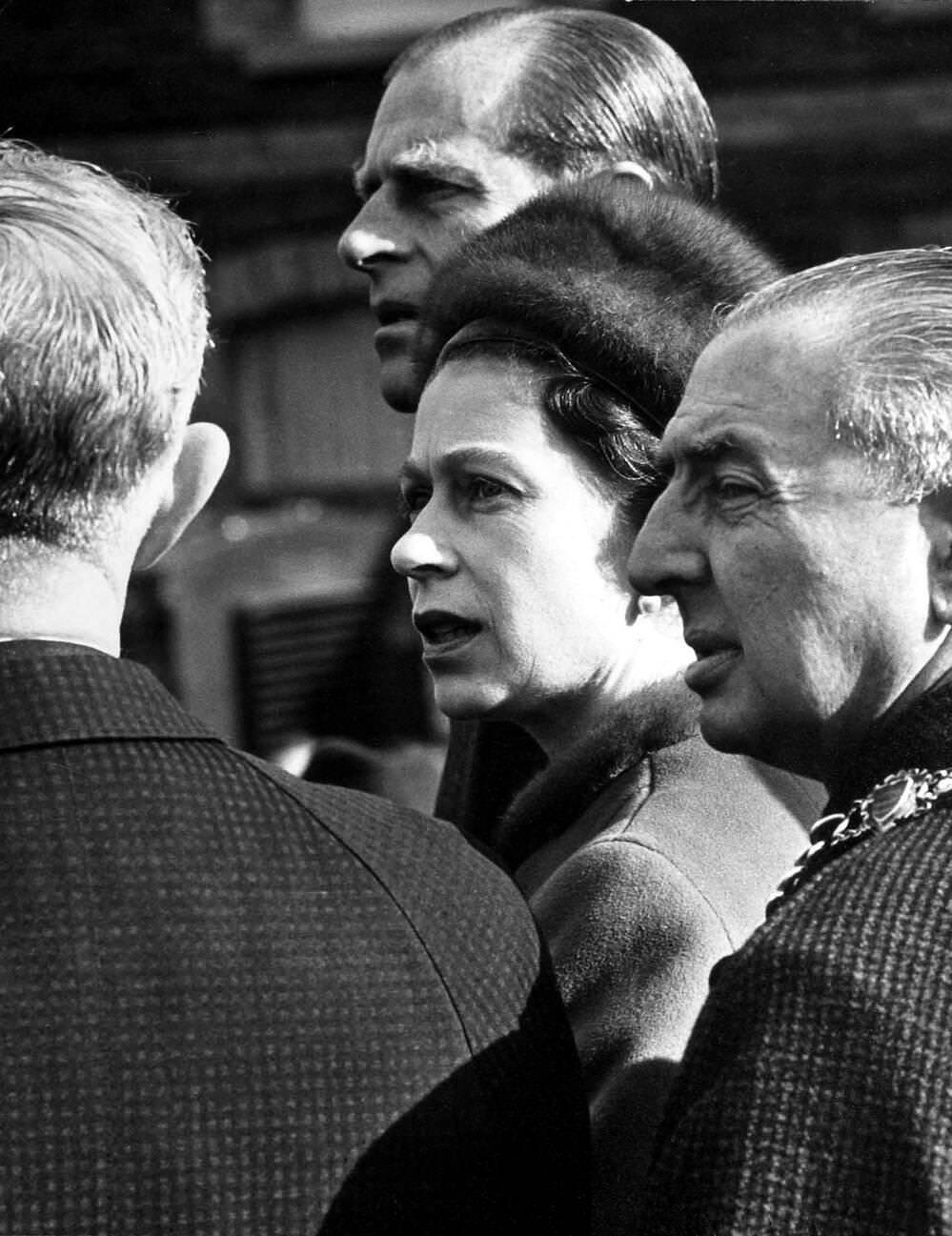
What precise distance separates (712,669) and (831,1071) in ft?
1.65

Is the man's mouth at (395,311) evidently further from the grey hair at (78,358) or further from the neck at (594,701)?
the grey hair at (78,358)

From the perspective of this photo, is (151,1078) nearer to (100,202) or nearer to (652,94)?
(100,202)

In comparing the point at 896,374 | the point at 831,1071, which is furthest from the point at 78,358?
the point at 831,1071

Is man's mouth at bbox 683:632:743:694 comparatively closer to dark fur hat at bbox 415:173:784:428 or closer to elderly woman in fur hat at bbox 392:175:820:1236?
elderly woman in fur hat at bbox 392:175:820:1236

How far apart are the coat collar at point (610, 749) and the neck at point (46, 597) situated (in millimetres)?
862

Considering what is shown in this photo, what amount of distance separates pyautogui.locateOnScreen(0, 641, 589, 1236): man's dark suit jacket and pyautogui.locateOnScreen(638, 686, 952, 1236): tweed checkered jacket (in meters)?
0.19

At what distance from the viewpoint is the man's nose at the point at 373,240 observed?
3365 mm

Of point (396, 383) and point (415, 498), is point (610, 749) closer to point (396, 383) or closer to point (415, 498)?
point (415, 498)

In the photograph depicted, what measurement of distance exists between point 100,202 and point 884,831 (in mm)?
848

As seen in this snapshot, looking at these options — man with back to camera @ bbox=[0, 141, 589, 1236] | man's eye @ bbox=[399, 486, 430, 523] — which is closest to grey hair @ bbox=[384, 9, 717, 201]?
man's eye @ bbox=[399, 486, 430, 523]

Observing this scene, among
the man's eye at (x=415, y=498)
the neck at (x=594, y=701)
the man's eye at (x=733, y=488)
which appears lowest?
the neck at (x=594, y=701)

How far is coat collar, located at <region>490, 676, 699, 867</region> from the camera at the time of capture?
2480 mm

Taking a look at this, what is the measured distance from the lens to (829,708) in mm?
1883

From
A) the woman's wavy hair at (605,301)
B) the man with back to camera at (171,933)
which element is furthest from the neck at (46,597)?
the woman's wavy hair at (605,301)
